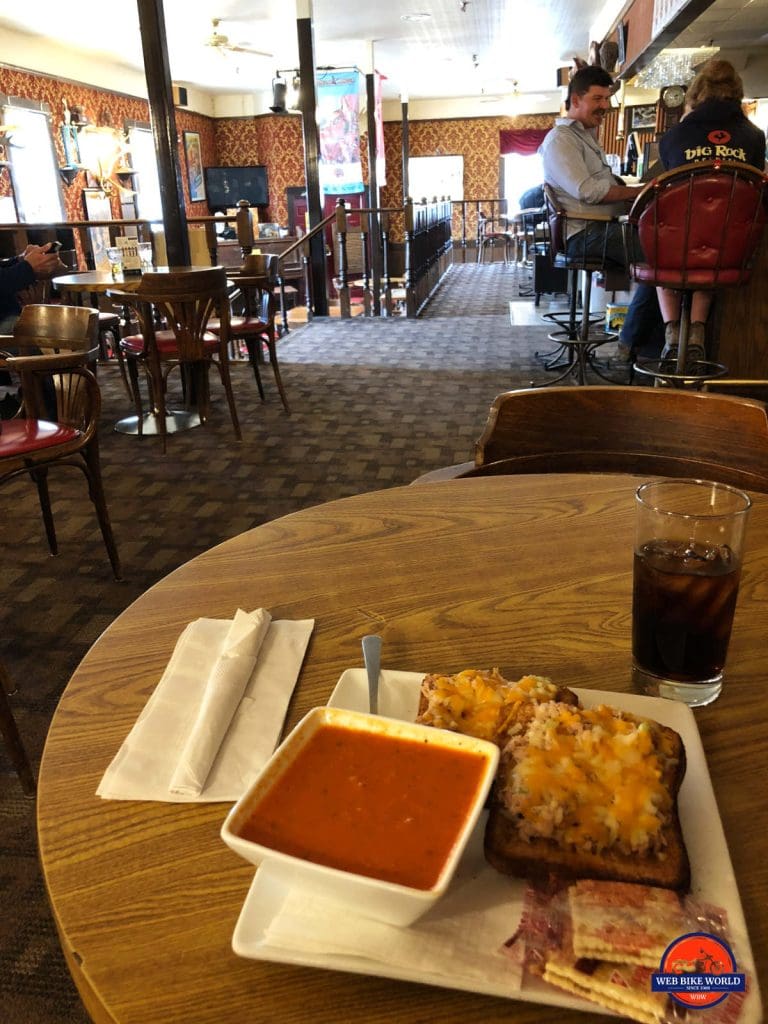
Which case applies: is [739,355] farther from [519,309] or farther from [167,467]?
[519,309]

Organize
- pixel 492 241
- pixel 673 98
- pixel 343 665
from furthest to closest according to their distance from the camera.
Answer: pixel 492 241
pixel 673 98
pixel 343 665

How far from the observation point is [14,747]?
161cm

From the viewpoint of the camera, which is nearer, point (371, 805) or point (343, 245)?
point (371, 805)

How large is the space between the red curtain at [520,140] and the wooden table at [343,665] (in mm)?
18090

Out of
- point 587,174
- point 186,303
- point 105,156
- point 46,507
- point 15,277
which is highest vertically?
point 105,156

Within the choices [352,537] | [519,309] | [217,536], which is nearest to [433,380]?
[217,536]

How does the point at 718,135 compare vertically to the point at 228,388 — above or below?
above

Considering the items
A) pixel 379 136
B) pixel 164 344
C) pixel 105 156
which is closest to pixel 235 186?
pixel 379 136

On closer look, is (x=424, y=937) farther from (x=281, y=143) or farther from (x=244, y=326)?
(x=281, y=143)

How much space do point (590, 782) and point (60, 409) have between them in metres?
2.53

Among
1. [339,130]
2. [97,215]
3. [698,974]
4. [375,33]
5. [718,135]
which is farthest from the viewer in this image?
[339,130]

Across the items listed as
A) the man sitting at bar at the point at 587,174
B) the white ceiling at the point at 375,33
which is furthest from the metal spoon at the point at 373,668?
the white ceiling at the point at 375,33

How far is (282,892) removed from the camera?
1.46ft

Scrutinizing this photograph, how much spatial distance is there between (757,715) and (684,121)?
3.66 m
